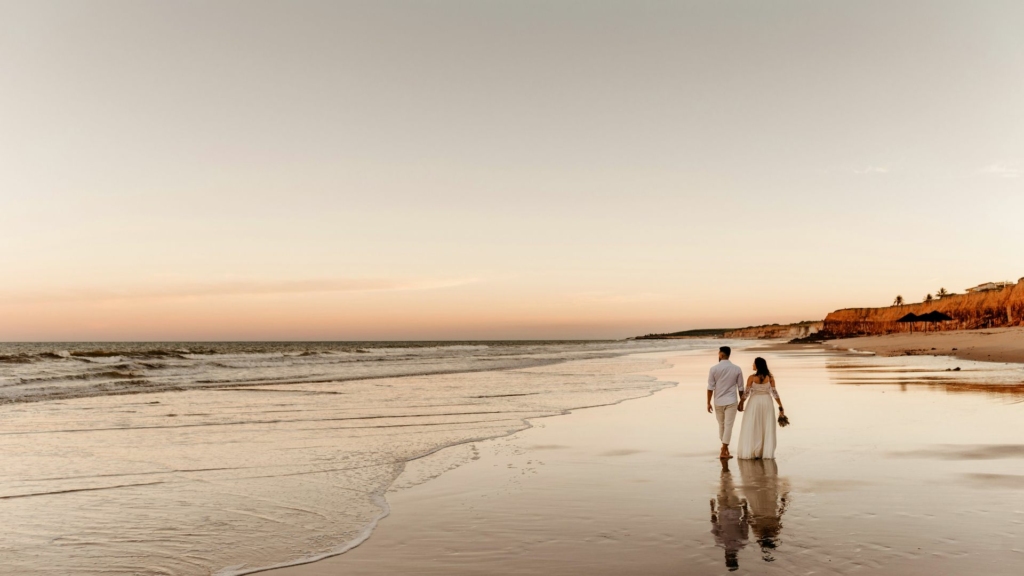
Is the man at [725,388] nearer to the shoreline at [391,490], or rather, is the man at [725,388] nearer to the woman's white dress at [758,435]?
the woman's white dress at [758,435]

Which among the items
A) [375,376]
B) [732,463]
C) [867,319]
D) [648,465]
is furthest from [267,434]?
[867,319]

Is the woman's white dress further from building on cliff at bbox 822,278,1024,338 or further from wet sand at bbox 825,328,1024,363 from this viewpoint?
building on cliff at bbox 822,278,1024,338

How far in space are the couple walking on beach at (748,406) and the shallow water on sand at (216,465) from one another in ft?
13.5

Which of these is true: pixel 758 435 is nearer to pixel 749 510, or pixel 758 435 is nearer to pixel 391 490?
pixel 749 510

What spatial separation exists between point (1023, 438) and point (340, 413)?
1412 centimetres

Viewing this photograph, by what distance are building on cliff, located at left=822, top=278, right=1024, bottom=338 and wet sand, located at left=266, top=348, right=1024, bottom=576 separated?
68.2m

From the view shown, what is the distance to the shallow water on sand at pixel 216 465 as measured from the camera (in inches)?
252

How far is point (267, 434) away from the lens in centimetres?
1357

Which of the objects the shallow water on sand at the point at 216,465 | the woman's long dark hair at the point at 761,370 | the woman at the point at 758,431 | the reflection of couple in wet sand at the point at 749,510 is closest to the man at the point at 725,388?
the woman's long dark hair at the point at 761,370

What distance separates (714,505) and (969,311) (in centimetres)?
8647

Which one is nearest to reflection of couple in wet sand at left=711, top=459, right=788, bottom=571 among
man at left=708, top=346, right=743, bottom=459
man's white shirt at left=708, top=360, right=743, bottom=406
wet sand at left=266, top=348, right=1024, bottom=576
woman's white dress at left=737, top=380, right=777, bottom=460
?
wet sand at left=266, top=348, right=1024, bottom=576

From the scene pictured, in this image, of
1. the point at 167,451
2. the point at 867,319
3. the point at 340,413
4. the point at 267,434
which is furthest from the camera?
the point at 867,319

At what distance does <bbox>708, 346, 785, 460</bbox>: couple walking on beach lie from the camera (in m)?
10.0

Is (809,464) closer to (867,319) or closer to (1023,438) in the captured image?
(1023,438)
